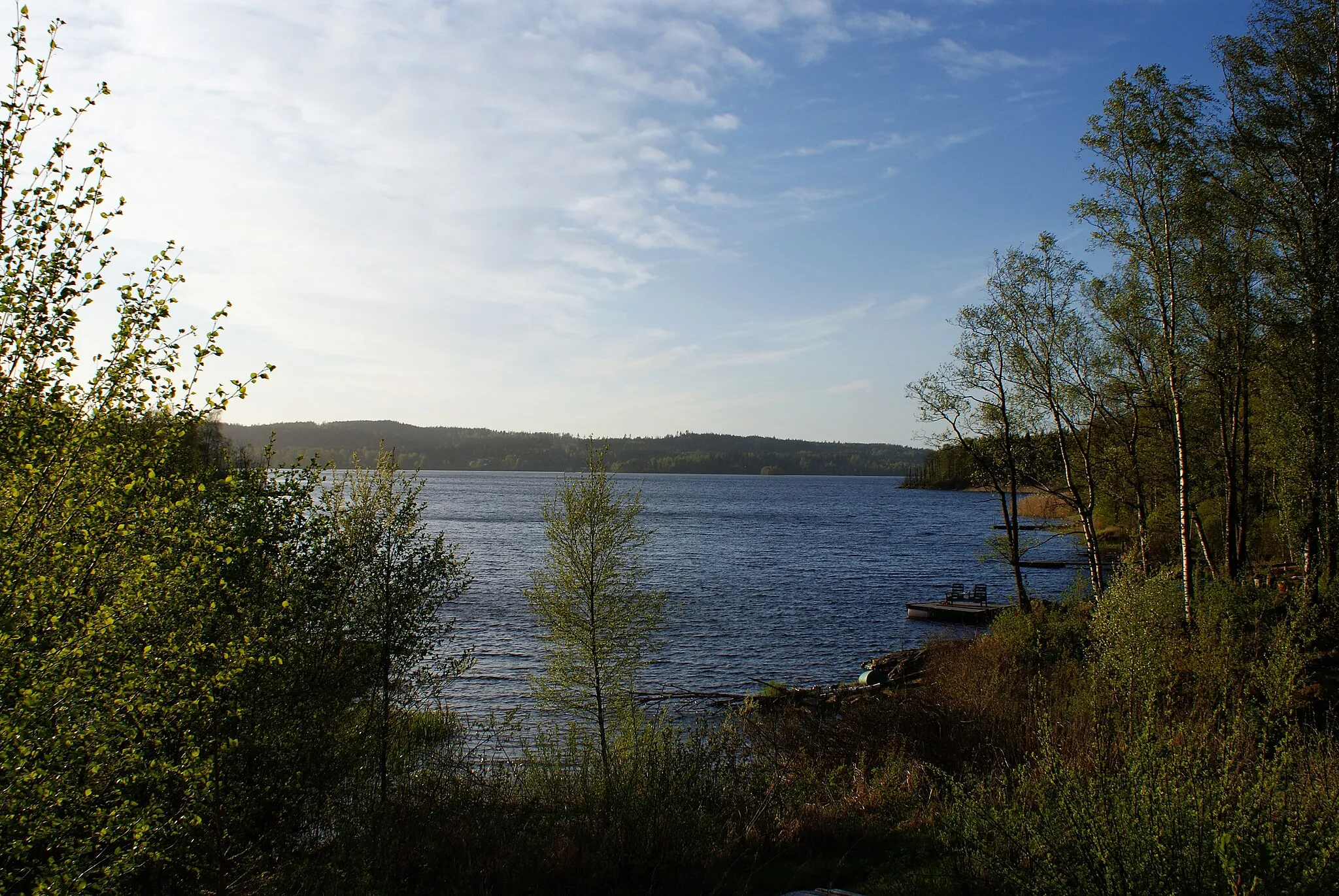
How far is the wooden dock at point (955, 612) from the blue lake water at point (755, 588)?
996 mm

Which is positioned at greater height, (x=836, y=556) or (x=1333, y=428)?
(x=1333, y=428)

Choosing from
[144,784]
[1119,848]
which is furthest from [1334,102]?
[144,784]

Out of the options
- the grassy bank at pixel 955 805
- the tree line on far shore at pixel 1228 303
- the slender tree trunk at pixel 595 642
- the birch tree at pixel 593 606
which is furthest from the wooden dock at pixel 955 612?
the slender tree trunk at pixel 595 642

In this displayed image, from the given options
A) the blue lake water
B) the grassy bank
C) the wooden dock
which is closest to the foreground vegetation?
the grassy bank

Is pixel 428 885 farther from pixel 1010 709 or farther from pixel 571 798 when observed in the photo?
pixel 1010 709

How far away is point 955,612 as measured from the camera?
132 feet

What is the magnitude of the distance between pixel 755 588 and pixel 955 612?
14198mm

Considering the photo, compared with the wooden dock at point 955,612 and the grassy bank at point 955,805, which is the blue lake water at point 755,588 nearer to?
the wooden dock at point 955,612

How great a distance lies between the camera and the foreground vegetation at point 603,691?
660 cm

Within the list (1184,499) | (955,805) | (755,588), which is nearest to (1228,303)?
(1184,499)

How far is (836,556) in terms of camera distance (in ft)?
228

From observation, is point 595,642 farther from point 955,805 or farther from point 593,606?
point 955,805

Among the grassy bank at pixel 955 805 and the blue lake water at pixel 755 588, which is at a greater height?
the grassy bank at pixel 955 805

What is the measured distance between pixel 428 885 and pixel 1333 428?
24356 mm
